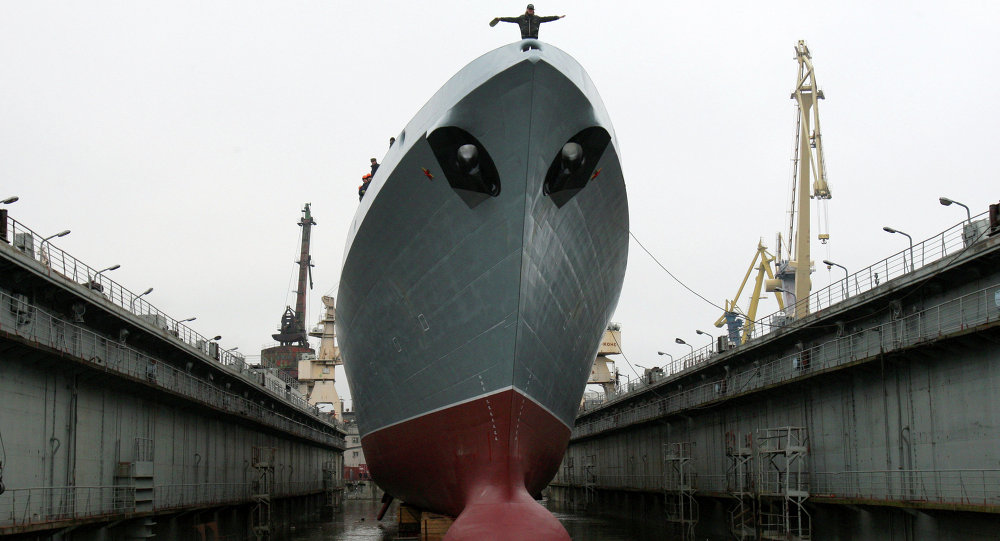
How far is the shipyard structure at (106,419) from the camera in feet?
45.2

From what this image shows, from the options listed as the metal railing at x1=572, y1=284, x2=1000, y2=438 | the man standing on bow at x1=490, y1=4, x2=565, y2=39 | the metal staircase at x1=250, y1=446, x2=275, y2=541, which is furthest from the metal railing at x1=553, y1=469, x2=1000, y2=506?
the metal staircase at x1=250, y1=446, x2=275, y2=541

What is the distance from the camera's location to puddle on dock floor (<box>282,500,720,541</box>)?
2623 cm

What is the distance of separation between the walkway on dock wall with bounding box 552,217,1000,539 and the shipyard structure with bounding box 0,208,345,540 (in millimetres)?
14501

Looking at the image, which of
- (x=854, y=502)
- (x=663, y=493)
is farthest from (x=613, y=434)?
(x=854, y=502)

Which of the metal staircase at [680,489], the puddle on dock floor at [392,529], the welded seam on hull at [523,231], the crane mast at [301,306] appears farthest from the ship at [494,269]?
the crane mast at [301,306]

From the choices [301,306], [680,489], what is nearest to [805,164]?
[680,489]

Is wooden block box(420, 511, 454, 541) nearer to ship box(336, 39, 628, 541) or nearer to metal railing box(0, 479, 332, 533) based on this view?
ship box(336, 39, 628, 541)

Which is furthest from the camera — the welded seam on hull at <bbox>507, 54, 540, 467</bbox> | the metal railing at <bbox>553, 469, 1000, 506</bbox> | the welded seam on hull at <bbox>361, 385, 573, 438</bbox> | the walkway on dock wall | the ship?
the walkway on dock wall

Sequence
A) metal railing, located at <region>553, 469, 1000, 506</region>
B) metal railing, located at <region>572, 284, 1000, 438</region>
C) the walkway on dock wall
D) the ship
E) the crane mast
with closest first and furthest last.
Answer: the ship, metal railing, located at <region>553, 469, 1000, 506</region>, the walkway on dock wall, metal railing, located at <region>572, 284, 1000, 438</region>, the crane mast

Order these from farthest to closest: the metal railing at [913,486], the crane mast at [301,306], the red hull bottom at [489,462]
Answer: the crane mast at [301,306], the metal railing at [913,486], the red hull bottom at [489,462]

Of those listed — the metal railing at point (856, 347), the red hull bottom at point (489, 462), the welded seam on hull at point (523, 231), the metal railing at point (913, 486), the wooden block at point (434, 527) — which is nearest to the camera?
the red hull bottom at point (489, 462)

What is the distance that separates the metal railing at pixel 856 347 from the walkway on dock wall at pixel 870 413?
0.15 feet

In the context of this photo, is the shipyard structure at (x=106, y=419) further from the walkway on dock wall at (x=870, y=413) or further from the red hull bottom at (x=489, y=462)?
the walkway on dock wall at (x=870, y=413)

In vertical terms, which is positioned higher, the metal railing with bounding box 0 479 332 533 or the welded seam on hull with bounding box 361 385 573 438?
the welded seam on hull with bounding box 361 385 573 438
